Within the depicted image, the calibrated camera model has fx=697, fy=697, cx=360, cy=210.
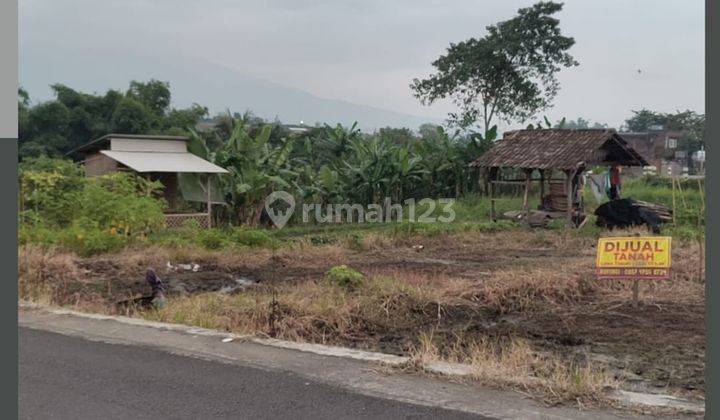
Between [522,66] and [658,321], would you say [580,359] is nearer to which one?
[658,321]

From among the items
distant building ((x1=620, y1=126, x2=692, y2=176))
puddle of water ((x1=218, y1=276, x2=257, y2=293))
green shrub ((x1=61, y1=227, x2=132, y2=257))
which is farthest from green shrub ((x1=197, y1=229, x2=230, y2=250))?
distant building ((x1=620, y1=126, x2=692, y2=176))

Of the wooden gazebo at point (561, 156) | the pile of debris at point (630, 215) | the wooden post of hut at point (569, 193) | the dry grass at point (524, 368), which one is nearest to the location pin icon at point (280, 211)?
the wooden gazebo at point (561, 156)

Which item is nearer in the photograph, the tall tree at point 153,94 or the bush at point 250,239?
the bush at point 250,239

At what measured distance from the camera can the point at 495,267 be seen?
511 inches

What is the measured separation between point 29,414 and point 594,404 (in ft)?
13.1

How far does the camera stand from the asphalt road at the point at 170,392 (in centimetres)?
491

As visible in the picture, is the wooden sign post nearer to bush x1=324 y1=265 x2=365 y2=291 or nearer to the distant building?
bush x1=324 y1=265 x2=365 y2=291

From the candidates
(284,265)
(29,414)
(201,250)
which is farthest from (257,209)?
Answer: (29,414)

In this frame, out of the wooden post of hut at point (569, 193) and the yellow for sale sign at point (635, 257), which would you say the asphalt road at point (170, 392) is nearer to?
the yellow for sale sign at point (635, 257)

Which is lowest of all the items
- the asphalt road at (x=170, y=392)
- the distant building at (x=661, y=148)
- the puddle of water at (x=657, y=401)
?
the asphalt road at (x=170, y=392)

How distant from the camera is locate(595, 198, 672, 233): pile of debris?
1895 centimetres

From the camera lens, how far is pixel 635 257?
8125 mm

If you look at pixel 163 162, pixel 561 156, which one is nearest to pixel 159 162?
pixel 163 162

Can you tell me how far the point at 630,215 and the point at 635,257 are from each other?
1179cm
